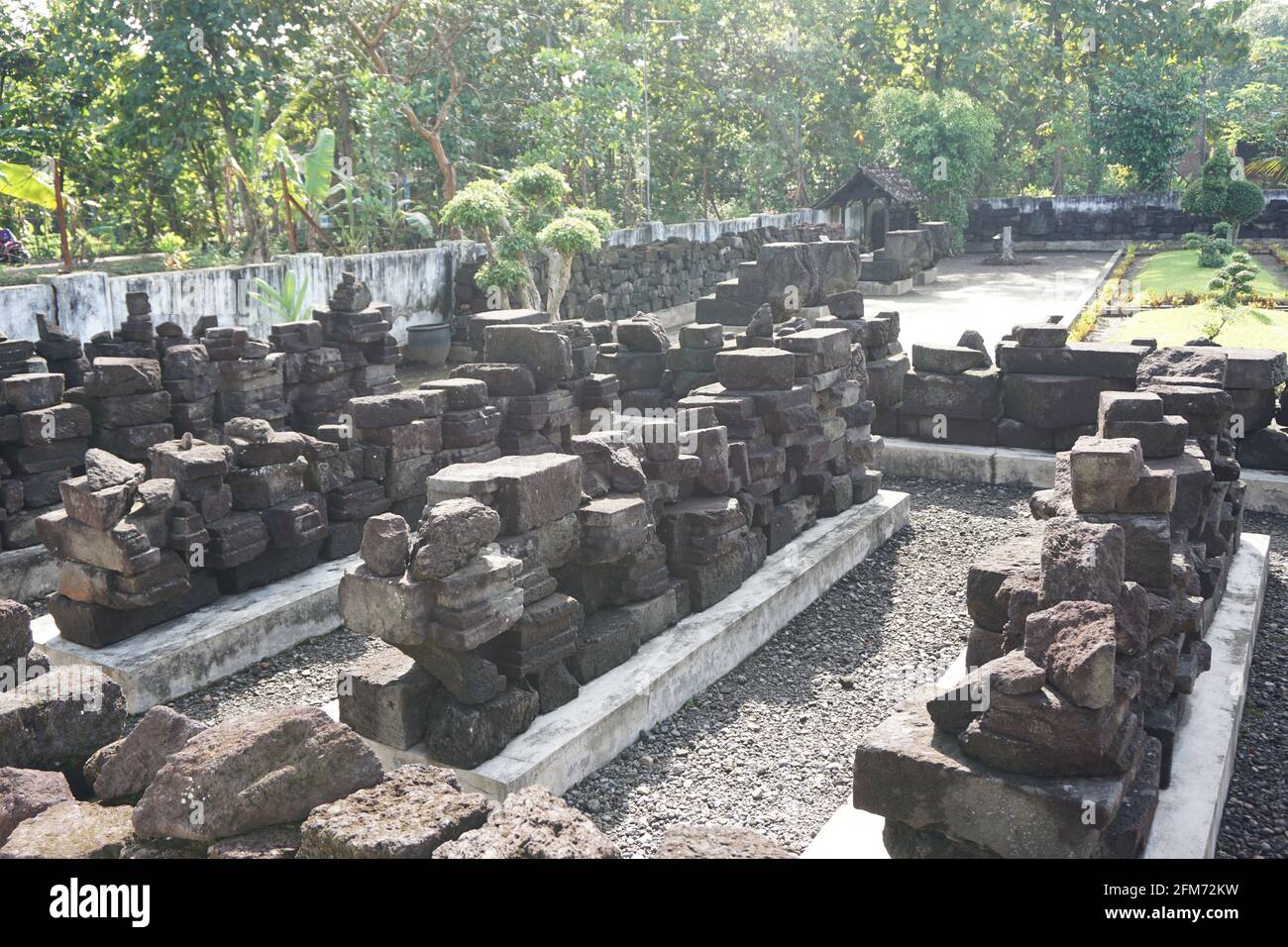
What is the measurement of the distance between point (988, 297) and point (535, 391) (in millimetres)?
16664

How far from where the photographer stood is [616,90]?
2389cm

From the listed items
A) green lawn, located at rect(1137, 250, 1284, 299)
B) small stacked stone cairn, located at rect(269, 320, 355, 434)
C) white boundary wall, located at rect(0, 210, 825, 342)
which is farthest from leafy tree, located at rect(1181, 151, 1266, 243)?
small stacked stone cairn, located at rect(269, 320, 355, 434)

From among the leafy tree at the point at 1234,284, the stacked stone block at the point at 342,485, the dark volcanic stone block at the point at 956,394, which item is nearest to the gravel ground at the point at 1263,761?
the dark volcanic stone block at the point at 956,394

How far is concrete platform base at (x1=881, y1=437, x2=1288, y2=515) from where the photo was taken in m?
10.6

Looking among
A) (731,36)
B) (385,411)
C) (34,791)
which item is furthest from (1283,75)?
(34,791)

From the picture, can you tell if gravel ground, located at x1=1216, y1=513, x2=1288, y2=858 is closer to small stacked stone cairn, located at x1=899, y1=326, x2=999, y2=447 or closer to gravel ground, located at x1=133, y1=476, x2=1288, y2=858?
gravel ground, located at x1=133, y1=476, x2=1288, y2=858

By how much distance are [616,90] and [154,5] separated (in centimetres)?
895

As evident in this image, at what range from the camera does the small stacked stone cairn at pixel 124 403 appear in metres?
9.55

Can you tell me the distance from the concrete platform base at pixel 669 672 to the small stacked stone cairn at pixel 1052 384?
2.72 m

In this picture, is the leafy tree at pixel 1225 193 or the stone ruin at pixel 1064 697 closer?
the stone ruin at pixel 1064 697

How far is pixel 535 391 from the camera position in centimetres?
1009

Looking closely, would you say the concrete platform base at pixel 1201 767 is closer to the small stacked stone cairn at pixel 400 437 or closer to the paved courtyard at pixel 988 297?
the small stacked stone cairn at pixel 400 437

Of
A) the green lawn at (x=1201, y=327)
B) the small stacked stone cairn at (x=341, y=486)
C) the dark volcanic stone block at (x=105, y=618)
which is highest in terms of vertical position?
the green lawn at (x=1201, y=327)

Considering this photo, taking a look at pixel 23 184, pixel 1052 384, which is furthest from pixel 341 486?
pixel 23 184
